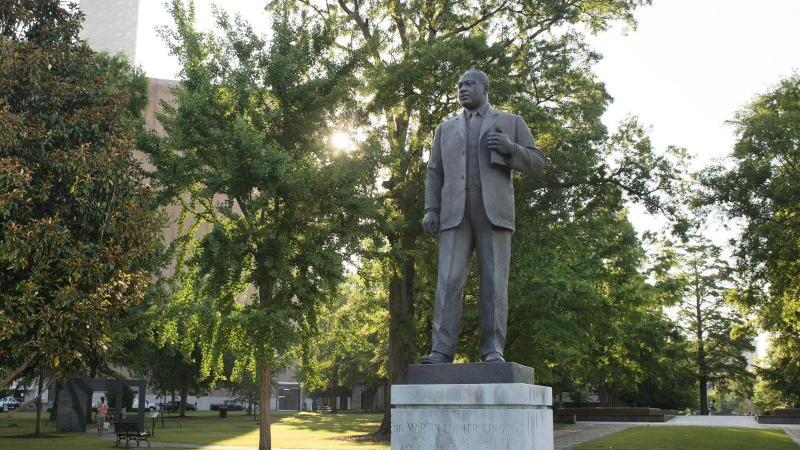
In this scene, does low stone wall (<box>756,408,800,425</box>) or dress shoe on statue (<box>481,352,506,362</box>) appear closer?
dress shoe on statue (<box>481,352,506,362</box>)

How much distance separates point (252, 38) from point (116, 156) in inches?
299

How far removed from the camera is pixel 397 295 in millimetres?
26578

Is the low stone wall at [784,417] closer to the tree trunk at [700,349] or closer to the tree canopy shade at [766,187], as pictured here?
the tree trunk at [700,349]

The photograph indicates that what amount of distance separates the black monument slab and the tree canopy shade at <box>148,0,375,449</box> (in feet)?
37.2

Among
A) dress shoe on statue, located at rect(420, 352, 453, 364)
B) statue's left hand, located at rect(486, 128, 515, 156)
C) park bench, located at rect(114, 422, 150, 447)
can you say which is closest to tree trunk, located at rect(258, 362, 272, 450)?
park bench, located at rect(114, 422, 150, 447)

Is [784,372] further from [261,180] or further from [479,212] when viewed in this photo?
[479,212]

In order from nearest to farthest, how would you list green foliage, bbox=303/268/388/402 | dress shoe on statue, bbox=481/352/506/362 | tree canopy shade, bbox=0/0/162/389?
1. dress shoe on statue, bbox=481/352/506/362
2. tree canopy shade, bbox=0/0/162/389
3. green foliage, bbox=303/268/388/402

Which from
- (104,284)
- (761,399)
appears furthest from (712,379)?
(104,284)

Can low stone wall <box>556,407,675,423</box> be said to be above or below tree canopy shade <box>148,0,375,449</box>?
below

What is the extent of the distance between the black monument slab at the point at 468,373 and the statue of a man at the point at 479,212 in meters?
0.20

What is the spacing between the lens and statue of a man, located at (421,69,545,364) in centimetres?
691

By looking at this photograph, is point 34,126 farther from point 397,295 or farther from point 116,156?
point 397,295

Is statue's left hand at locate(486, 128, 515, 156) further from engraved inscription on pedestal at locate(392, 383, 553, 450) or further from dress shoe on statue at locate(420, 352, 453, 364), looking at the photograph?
engraved inscription on pedestal at locate(392, 383, 553, 450)

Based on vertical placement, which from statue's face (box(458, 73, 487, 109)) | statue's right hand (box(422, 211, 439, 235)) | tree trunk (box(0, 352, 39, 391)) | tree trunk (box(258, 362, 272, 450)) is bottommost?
tree trunk (box(258, 362, 272, 450))
